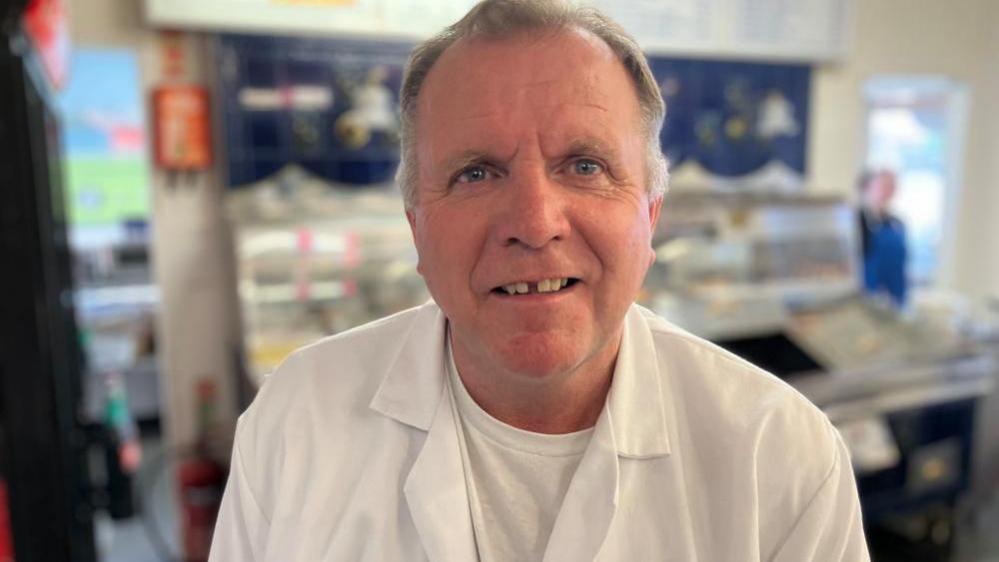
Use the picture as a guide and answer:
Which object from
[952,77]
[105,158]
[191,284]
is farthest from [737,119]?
[105,158]

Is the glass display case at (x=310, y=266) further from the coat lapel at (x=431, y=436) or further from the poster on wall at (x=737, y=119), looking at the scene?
the poster on wall at (x=737, y=119)

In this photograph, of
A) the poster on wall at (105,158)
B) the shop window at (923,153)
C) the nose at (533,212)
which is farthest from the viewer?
the poster on wall at (105,158)

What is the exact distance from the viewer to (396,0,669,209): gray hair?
92 cm

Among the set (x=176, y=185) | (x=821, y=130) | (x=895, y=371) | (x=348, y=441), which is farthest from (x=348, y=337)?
(x=821, y=130)

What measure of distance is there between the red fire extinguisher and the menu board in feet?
4.88

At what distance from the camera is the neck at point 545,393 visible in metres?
1.02

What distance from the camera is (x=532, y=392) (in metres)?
1.02

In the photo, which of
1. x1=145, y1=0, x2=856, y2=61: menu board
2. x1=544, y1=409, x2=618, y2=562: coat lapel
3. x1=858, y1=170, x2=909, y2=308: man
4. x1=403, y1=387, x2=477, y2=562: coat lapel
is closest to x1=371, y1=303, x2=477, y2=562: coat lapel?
x1=403, y1=387, x2=477, y2=562: coat lapel

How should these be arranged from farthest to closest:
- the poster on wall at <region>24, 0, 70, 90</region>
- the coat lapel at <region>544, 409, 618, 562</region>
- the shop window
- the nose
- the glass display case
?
the shop window
the glass display case
the poster on wall at <region>24, 0, 70, 90</region>
the coat lapel at <region>544, 409, 618, 562</region>
the nose

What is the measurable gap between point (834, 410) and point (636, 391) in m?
1.90

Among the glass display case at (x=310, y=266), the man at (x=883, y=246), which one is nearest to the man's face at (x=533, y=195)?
the glass display case at (x=310, y=266)

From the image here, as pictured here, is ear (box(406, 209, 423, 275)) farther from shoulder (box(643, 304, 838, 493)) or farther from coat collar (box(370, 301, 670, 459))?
shoulder (box(643, 304, 838, 493))

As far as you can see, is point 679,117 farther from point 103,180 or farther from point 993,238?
point 103,180

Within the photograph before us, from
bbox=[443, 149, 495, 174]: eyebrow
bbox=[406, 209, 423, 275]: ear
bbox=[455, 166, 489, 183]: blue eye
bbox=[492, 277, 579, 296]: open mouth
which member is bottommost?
bbox=[492, 277, 579, 296]: open mouth
